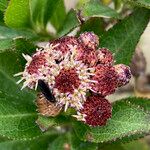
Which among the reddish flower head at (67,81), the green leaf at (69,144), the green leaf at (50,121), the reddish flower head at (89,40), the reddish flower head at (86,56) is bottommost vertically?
the green leaf at (69,144)

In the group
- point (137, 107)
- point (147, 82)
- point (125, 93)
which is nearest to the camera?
point (137, 107)

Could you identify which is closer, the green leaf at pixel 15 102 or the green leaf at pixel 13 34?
the green leaf at pixel 15 102

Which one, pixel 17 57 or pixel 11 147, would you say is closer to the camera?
pixel 17 57

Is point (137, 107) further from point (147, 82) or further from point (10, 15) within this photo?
point (147, 82)

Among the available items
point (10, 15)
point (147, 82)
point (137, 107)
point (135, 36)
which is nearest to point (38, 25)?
point (10, 15)

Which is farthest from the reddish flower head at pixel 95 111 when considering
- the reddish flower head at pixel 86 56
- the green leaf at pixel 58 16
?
the green leaf at pixel 58 16

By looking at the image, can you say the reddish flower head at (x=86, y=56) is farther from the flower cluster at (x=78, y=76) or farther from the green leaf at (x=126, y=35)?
the green leaf at (x=126, y=35)

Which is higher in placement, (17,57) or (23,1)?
(23,1)
